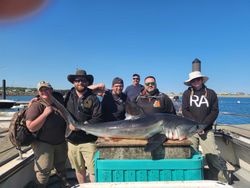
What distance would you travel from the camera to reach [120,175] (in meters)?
3.13

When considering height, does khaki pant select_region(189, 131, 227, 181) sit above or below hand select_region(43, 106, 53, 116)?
below

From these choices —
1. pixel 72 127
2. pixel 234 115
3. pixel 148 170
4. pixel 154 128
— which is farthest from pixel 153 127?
pixel 234 115

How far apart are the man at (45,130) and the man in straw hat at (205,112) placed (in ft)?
6.57

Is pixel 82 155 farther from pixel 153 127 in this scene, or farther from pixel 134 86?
pixel 134 86

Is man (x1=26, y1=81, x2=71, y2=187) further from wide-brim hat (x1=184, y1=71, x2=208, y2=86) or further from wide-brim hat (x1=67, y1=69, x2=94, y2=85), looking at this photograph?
wide-brim hat (x1=184, y1=71, x2=208, y2=86)

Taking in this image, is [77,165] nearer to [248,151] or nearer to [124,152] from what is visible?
[124,152]

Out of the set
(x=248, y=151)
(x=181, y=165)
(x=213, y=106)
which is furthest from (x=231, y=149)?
(x=181, y=165)

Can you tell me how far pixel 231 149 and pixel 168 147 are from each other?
3.28 m

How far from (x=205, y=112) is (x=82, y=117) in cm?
194

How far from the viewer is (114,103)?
4.94 m

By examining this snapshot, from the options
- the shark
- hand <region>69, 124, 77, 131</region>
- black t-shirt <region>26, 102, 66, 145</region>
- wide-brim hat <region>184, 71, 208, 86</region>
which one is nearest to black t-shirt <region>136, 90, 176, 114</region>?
wide-brim hat <region>184, 71, 208, 86</region>

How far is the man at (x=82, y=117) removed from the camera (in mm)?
4082

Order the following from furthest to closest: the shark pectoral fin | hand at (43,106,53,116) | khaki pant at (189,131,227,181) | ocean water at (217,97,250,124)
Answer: ocean water at (217,97,250,124) < khaki pant at (189,131,227,181) < hand at (43,106,53,116) < the shark pectoral fin

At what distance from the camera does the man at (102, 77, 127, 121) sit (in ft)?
15.7
